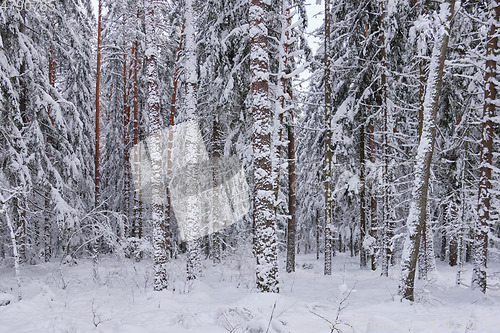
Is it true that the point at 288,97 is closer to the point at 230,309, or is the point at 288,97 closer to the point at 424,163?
the point at 424,163

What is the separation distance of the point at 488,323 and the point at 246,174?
10.1 m

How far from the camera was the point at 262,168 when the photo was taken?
25.5ft

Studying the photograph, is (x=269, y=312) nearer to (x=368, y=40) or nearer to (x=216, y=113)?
(x=216, y=113)

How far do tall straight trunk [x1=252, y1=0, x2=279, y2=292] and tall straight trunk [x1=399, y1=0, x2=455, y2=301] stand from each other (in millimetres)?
3500

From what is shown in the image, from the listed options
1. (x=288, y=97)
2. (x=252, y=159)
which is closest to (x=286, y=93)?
(x=288, y=97)

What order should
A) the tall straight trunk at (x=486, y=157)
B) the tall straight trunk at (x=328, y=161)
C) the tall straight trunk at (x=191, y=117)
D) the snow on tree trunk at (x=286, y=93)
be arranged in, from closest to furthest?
the tall straight trunk at (x=486, y=157) < the tall straight trunk at (x=191, y=117) < the snow on tree trunk at (x=286, y=93) < the tall straight trunk at (x=328, y=161)

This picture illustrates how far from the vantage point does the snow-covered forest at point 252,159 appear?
7555mm

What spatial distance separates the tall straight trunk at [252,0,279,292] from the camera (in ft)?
24.8

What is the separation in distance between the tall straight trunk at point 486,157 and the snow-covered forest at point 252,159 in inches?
1.6

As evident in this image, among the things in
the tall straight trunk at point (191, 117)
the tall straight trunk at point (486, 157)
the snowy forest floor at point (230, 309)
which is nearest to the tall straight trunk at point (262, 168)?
the snowy forest floor at point (230, 309)

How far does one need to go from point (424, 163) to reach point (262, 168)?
427 centimetres

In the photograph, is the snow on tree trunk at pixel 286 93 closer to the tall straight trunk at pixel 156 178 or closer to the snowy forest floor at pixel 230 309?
the snowy forest floor at pixel 230 309

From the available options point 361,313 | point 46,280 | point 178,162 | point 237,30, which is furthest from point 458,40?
point 46,280

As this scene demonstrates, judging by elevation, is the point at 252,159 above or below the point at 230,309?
above
